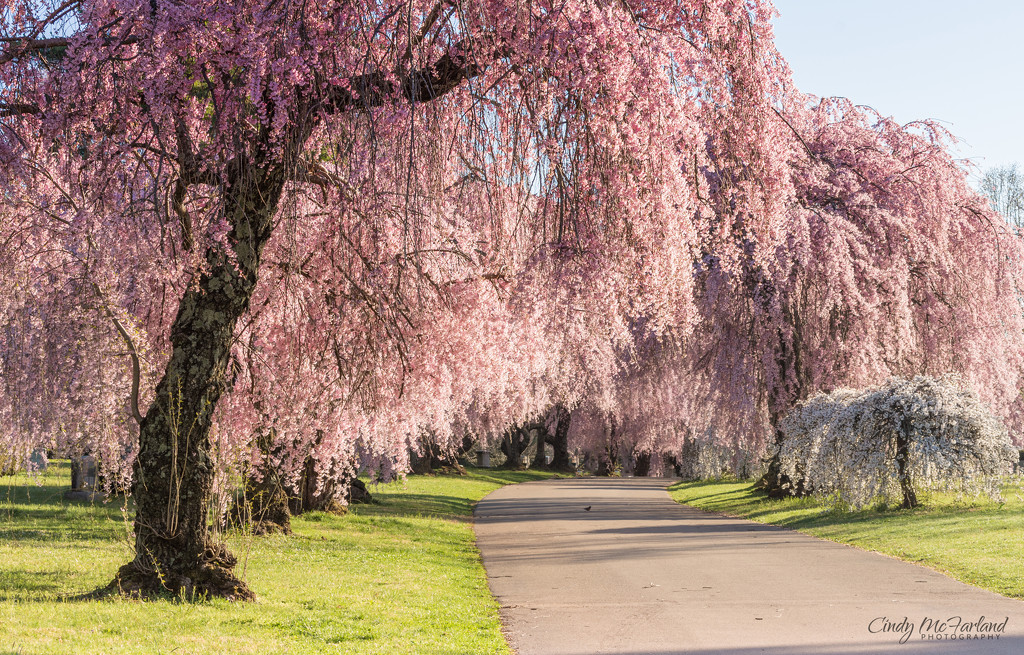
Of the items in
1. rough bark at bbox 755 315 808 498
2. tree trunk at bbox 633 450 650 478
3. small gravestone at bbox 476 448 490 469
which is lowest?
tree trunk at bbox 633 450 650 478

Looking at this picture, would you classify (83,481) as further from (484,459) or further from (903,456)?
(484,459)

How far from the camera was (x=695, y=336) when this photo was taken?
23656mm

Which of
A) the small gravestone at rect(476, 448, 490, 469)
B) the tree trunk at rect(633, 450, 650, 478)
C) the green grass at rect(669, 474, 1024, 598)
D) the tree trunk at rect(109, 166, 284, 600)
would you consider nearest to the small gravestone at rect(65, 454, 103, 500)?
the tree trunk at rect(109, 166, 284, 600)

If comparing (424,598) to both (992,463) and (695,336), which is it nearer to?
(992,463)

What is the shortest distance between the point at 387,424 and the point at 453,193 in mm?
5032

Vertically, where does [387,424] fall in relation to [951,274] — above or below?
below

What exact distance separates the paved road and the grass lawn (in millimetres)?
670

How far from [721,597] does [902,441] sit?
8795mm

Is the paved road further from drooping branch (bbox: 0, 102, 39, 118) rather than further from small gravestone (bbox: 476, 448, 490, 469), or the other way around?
small gravestone (bbox: 476, 448, 490, 469)

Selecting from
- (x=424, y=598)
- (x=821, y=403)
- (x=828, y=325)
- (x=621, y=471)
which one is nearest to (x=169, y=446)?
(x=424, y=598)

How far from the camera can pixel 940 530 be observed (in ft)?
50.6
